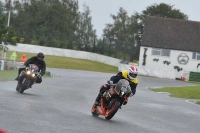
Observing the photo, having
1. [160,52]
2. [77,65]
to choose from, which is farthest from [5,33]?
[160,52]

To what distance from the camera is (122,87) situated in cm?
1594

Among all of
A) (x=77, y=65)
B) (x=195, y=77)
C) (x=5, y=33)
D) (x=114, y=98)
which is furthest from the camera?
(x=195, y=77)

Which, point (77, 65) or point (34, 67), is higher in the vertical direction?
point (34, 67)

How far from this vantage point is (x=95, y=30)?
149375 mm

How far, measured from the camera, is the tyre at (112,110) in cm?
1598

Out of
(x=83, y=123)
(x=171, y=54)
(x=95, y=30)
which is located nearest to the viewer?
(x=83, y=123)

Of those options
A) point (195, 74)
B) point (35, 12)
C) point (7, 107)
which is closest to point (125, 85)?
point (7, 107)

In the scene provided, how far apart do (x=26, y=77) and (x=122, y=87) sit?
8254 millimetres

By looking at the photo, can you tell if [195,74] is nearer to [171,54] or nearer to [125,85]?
[171,54]

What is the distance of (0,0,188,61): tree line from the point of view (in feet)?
292

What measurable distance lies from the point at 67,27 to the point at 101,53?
27.6m

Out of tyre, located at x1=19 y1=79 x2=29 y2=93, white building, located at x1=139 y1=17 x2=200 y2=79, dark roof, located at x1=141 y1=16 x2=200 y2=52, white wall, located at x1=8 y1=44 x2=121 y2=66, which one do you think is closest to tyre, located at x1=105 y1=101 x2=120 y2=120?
tyre, located at x1=19 y1=79 x2=29 y2=93

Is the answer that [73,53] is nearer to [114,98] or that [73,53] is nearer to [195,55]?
[195,55]

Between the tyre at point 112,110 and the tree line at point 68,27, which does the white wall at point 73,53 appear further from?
the tyre at point 112,110
